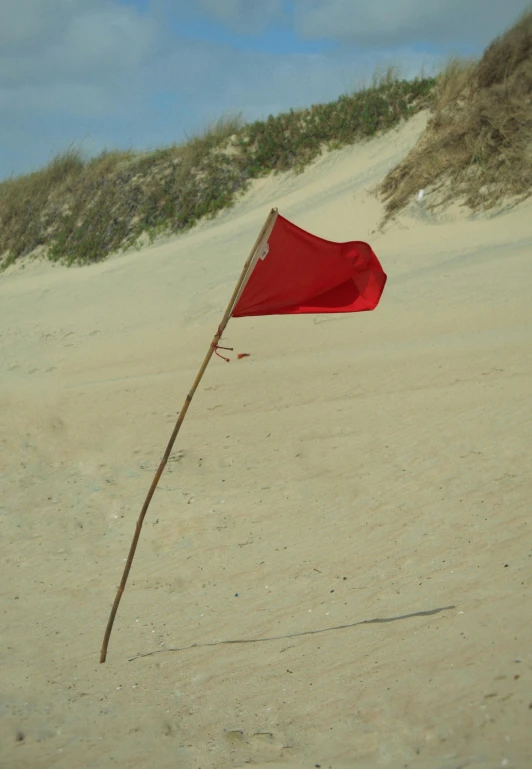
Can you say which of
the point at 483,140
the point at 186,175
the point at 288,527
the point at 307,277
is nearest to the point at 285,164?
the point at 186,175

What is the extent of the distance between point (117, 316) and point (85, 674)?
988 cm

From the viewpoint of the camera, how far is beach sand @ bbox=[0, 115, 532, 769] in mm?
4324

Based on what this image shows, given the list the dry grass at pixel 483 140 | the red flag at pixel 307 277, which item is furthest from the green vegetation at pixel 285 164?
the red flag at pixel 307 277

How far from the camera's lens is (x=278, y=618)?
5.63m

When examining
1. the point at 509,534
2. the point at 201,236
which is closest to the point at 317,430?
the point at 509,534

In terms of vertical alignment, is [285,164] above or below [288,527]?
above

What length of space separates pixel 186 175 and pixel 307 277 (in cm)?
1607

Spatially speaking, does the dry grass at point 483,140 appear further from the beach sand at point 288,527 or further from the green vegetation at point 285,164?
the beach sand at point 288,527

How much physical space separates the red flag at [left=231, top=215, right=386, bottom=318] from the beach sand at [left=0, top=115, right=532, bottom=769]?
1.87 meters

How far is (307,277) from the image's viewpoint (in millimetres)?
5293

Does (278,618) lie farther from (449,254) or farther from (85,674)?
(449,254)

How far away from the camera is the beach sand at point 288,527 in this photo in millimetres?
4324

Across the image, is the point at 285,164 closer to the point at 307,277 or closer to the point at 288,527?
the point at 288,527

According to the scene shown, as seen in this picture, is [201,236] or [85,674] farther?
[201,236]
